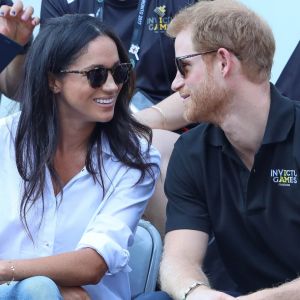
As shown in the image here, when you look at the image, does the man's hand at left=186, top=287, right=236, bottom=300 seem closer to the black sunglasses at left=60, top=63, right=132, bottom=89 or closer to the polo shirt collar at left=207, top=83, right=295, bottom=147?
the polo shirt collar at left=207, top=83, right=295, bottom=147

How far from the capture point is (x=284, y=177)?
2871 mm

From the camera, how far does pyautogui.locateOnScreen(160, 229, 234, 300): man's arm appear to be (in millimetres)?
2756

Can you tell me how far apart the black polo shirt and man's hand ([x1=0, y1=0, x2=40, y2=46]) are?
1.03 m

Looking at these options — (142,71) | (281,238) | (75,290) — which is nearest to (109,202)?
(75,290)

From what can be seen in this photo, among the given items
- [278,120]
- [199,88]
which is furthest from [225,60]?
[278,120]

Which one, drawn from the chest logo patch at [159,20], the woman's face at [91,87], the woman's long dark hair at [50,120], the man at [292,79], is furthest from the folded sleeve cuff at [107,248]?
the chest logo patch at [159,20]

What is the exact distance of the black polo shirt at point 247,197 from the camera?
288cm

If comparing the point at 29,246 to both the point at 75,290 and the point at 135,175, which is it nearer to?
the point at 75,290

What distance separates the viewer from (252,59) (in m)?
2.95

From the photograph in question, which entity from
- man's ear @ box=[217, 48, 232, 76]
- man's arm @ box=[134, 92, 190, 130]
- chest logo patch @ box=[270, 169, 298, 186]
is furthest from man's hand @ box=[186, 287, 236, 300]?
man's arm @ box=[134, 92, 190, 130]

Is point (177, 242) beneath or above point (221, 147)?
beneath

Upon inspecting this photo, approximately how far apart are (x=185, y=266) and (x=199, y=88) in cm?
61

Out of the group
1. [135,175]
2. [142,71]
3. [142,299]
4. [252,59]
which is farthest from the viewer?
[142,71]

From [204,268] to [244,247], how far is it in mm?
279
